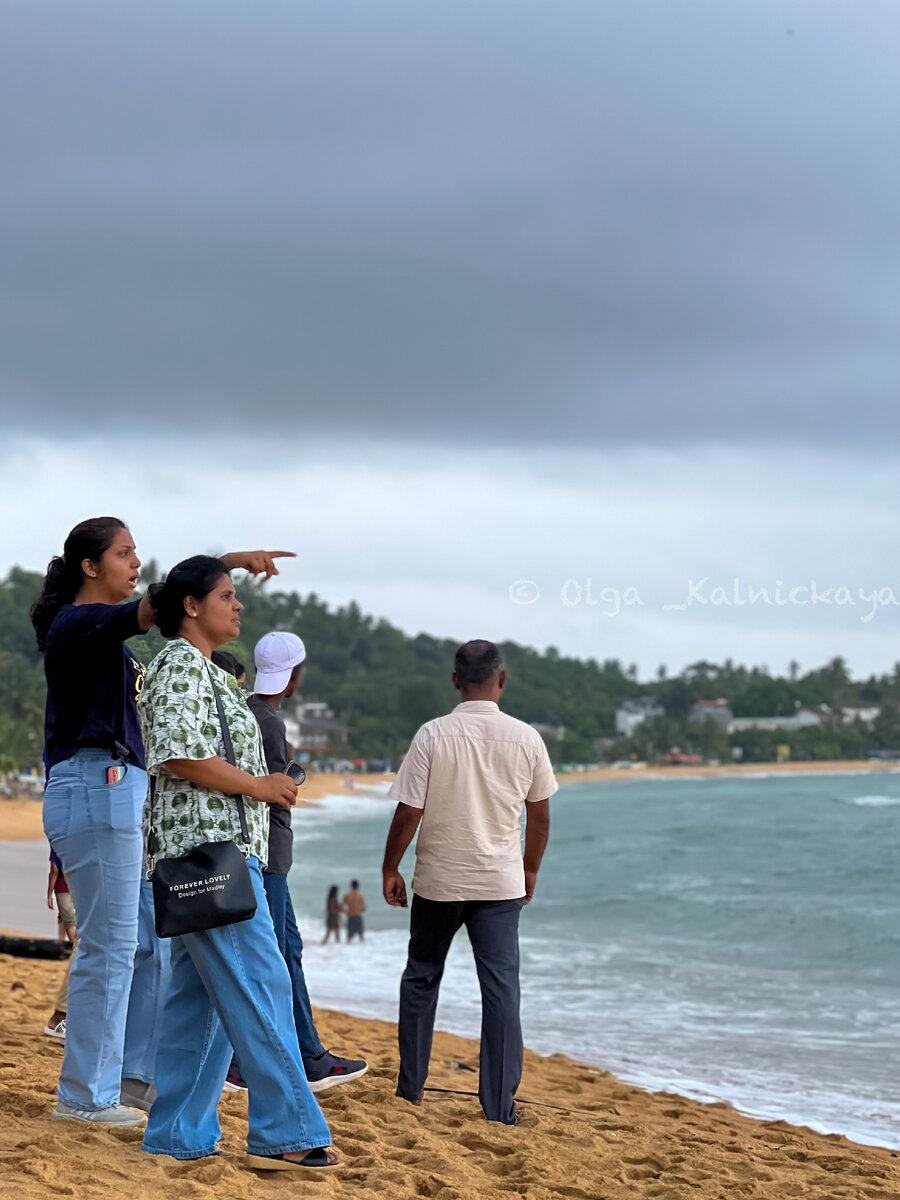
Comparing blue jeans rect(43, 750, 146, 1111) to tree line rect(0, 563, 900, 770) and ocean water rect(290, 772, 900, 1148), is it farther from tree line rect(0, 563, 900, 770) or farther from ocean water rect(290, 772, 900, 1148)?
tree line rect(0, 563, 900, 770)

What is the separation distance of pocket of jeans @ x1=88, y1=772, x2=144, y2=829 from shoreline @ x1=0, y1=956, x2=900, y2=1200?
0.91 m

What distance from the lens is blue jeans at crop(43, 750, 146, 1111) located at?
365 centimetres

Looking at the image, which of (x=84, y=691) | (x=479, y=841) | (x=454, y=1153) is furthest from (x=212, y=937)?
(x=479, y=841)

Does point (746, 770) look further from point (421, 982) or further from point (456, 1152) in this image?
point (456, 1152)

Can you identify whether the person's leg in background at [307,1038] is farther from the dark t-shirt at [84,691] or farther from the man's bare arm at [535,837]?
the dark t-shirt at [84,691]

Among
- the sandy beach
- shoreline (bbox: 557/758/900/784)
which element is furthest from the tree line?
the sandy beach

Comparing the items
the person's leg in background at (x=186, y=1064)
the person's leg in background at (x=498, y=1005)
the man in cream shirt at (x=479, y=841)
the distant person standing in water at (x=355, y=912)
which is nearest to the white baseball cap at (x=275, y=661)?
the man in cream shirt at (x=479, y=841)

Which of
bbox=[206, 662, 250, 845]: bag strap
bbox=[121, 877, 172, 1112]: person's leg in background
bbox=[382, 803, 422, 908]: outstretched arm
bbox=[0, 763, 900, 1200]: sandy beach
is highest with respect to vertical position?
bbox=[206, 662, 250, 845]: bag strap

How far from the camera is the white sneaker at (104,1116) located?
3803 mm

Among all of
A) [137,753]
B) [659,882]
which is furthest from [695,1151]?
[659,882]

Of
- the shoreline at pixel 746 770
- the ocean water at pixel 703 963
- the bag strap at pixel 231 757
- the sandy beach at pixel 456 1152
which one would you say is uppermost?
the bag strap at pixel 231 757

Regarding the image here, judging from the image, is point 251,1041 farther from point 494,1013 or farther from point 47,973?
point 47,973

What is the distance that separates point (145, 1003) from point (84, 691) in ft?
3.72

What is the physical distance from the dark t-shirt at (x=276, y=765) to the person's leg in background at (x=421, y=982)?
597mm
